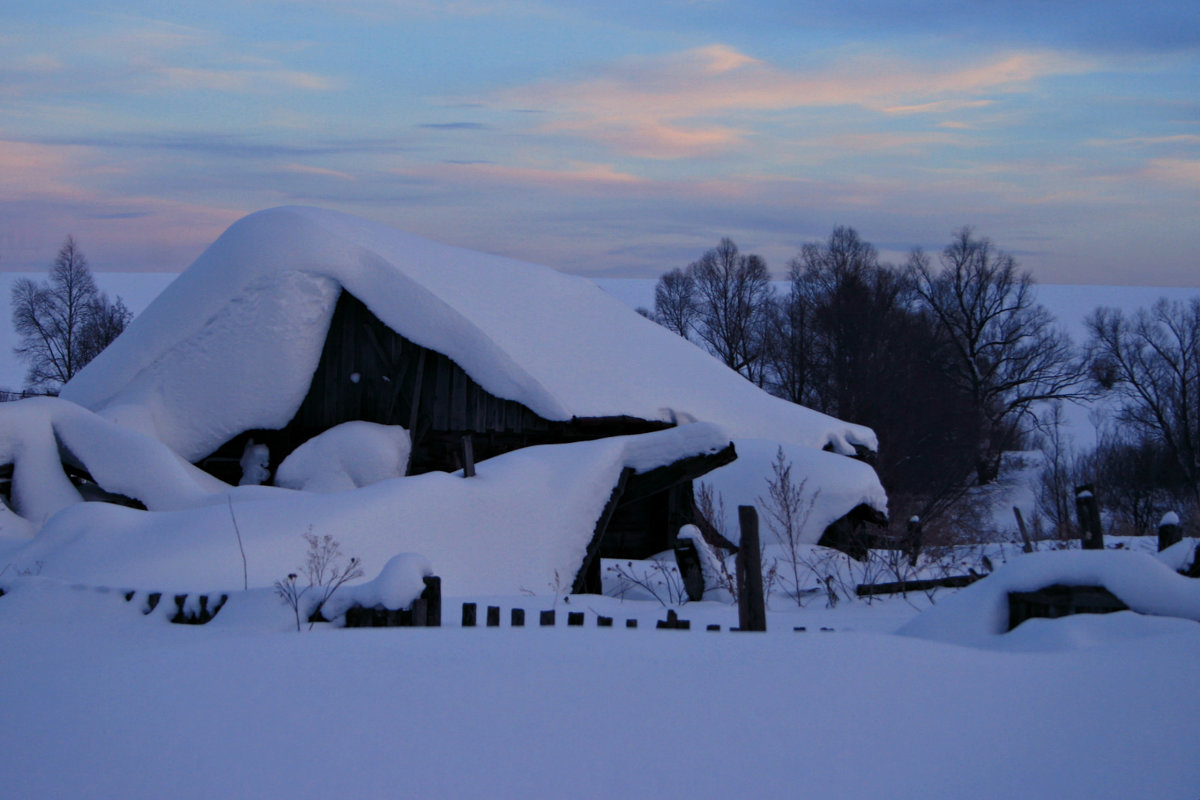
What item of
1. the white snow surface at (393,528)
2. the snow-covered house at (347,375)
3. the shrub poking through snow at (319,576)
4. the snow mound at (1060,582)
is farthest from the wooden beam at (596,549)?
the snow mound at (1060,582)

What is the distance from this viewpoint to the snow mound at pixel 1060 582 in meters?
4.99

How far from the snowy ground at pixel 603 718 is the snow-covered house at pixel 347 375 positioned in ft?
25.9

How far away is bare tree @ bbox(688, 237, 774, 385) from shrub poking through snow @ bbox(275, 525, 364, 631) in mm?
36927

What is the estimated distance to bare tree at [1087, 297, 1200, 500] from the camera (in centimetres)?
4188

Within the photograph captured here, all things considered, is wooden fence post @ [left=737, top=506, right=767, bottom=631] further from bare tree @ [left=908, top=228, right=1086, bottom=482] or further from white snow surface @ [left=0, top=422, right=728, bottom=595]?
bare tree @ [left=908, top=228, right=1086, bottom=482]

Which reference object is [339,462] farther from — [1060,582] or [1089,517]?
[1060,582]

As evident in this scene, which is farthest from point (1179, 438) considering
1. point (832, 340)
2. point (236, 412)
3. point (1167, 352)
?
point (236, 412)

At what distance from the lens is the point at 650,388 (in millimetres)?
15883

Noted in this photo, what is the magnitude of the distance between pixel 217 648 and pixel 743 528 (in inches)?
131

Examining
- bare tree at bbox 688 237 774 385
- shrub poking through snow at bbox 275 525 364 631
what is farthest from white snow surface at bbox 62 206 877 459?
bare tree at bbox 688 237 774 385

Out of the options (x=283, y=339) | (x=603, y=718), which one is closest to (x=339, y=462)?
(x=283, y=339)

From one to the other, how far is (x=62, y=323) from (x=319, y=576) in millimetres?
45020

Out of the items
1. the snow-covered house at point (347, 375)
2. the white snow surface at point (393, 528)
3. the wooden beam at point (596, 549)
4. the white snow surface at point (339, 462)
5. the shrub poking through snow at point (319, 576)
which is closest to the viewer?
the shrub poking through snow at point (319, 576)

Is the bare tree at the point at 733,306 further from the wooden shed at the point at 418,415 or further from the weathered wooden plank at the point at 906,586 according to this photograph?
the weathered wooden plank at the point at 906,586
